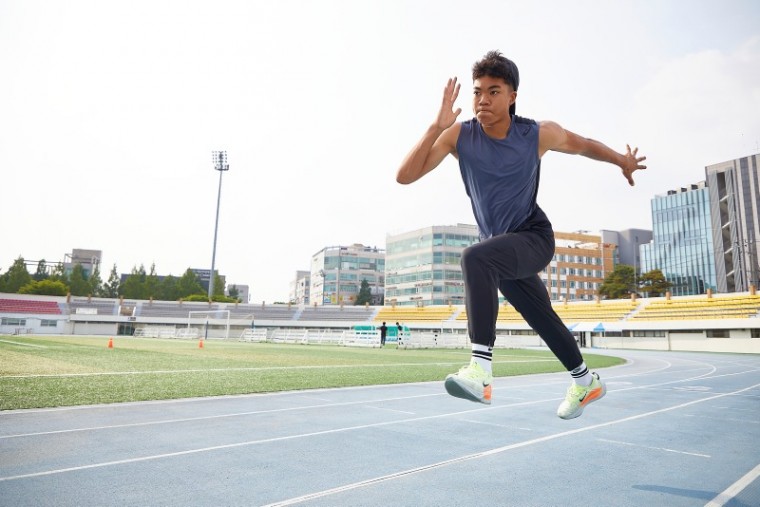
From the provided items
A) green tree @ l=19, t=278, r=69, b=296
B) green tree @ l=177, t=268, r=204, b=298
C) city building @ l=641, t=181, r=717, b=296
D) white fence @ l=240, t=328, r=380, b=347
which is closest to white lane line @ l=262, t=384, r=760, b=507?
white fence @ l=240, t=328, r=380, b=347

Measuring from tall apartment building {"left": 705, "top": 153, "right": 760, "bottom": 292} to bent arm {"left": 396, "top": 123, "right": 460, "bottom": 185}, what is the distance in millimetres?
87527

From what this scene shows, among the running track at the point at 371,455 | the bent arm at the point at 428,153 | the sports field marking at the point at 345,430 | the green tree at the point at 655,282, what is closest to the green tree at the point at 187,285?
the green tree at the point at 655,282

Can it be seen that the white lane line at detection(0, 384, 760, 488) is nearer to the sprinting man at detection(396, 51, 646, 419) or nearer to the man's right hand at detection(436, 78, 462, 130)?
the sprinting man at detection(396, 51, 646, 419)

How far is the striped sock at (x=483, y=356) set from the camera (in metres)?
2.92

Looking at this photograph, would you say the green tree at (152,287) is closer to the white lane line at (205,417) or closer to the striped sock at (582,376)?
the white lane line at (205,417)

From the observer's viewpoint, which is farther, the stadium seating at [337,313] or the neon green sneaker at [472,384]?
the stadium seating at [337,313]

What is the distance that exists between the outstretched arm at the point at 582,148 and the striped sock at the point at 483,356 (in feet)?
4.32

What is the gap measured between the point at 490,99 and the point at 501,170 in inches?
17.3

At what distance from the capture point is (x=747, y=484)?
4.86 m

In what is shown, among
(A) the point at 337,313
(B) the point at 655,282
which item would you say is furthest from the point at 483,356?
(B) the point at 655,282

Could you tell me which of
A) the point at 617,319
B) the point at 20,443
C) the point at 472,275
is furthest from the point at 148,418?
the point at 617,319

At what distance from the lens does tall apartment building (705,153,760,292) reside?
76.0 metres

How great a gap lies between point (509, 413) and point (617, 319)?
4624 cm

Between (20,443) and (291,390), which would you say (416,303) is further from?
(20,443)
